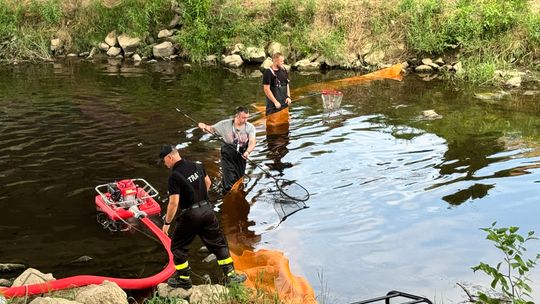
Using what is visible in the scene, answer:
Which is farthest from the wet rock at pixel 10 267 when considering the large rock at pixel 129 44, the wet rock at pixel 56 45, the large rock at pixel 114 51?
the wet rock at pixel 56 45

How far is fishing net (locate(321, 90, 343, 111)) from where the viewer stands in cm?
1658

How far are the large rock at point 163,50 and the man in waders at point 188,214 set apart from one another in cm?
2013

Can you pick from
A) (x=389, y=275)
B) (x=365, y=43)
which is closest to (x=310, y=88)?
(x=365, y=43)

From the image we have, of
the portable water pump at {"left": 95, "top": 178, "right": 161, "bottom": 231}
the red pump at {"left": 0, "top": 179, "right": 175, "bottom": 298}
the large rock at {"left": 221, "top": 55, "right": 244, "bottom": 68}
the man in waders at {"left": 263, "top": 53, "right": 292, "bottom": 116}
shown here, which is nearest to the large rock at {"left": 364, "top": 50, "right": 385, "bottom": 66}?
the large rock at {"left": 221, "top": 55, "right": 244, "bottom": 68}

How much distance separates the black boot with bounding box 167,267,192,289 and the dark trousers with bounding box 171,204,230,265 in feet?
0.43

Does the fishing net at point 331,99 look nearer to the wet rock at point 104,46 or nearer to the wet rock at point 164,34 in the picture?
the wet rock at point 164,34

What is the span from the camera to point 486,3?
22656 mm

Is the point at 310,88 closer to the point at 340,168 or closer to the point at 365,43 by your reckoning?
the point at 365,43

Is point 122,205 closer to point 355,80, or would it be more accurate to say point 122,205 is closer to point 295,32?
point 355,80

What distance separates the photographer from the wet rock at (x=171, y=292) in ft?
23.4

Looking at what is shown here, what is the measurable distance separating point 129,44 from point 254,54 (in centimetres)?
651

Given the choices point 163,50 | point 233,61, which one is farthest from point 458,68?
Answer: point 163,50

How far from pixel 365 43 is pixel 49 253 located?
17.9 m

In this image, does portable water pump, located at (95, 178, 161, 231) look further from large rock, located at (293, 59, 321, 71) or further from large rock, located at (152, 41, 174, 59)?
large rock, located at (152, 41, 174, 59)
